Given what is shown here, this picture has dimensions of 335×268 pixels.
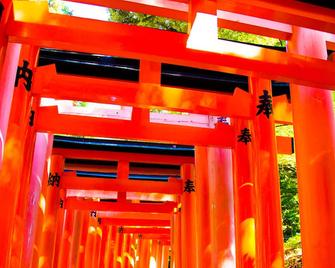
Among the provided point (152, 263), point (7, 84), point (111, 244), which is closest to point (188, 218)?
point (7, 84)

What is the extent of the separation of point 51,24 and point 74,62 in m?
2.73

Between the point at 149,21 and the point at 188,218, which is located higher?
the point at 149,21

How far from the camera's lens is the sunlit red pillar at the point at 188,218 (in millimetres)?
8594

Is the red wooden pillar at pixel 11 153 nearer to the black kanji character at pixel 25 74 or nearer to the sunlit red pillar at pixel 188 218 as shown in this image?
the black kanji character at pixel 25 74

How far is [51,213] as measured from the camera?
800cm

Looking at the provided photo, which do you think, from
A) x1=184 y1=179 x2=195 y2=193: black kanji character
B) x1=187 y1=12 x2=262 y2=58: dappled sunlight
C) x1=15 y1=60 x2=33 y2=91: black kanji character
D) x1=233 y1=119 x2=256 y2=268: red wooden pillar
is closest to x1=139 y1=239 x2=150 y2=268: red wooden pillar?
x1=184 y1=179 x2=195 y2=193: black kanji character

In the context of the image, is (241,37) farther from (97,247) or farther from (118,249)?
(118,249)

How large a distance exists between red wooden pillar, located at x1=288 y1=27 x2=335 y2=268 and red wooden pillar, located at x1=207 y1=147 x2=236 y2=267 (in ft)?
6.84

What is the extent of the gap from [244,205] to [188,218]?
12.3 feet

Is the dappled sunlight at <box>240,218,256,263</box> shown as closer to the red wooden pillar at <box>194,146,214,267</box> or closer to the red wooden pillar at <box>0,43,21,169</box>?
the red wooden pillar at <box>194,146,214,267</box>

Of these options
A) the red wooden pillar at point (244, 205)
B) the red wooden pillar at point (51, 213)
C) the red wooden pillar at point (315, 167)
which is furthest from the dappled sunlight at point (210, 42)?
the red wooden pillar at point (51, 213)

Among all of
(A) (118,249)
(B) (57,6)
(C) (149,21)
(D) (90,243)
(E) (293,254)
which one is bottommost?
(E) (293,254)

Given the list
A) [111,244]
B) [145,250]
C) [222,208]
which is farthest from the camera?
[145,250]

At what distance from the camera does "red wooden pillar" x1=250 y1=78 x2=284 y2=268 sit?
4.79 meters
